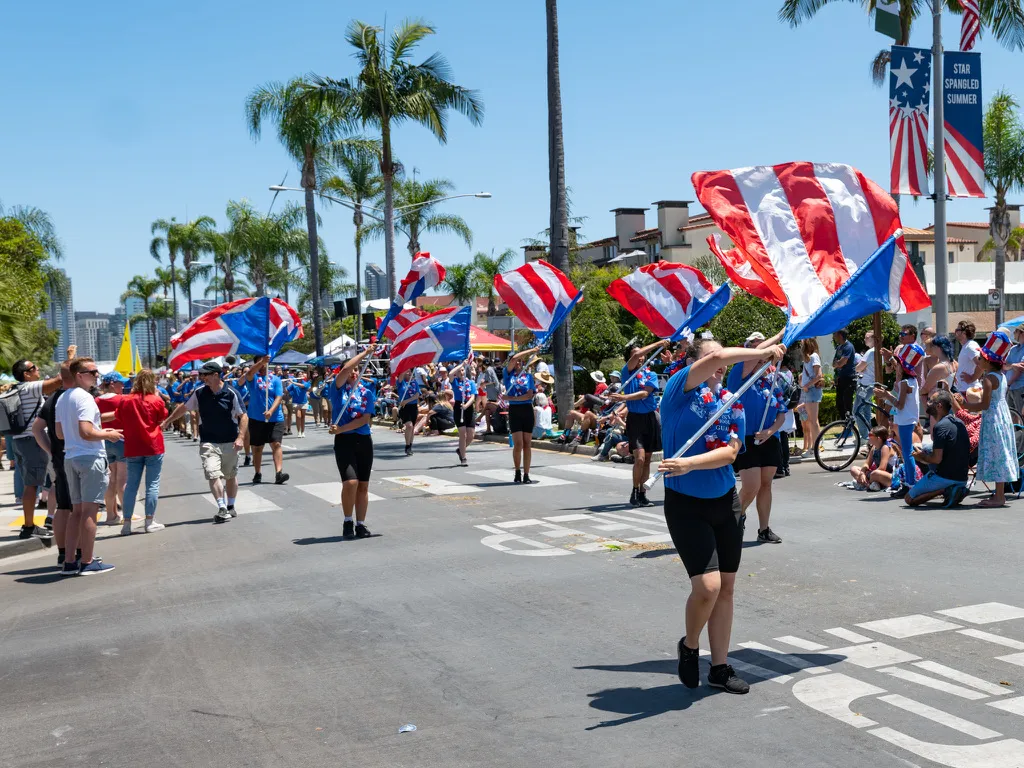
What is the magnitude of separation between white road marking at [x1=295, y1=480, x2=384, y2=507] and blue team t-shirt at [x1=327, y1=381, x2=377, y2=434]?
11.5 feet

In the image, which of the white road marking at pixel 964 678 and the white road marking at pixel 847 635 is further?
the white road marking at pixel 847 635

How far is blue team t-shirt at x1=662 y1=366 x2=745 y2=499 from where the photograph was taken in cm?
572

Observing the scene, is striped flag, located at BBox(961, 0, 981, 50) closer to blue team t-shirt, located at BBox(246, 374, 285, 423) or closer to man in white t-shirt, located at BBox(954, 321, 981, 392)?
man in white t-shirt, located at BBox(954, 321, 981, 392)

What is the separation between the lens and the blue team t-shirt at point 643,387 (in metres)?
12.4

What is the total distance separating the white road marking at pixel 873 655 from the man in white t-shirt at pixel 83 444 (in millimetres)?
6505

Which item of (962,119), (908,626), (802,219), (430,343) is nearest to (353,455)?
(802,219)

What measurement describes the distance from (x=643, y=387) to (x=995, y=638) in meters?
6.46

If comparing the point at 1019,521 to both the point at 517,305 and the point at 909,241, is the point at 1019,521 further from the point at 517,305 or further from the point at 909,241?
the point at 909,241

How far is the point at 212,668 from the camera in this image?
642 centimetres

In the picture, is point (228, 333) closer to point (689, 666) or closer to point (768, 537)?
point (768, 537)

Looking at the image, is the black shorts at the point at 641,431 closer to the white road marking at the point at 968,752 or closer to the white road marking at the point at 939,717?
the white road marking at the point at 939,717

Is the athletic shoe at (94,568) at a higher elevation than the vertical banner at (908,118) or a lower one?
lower

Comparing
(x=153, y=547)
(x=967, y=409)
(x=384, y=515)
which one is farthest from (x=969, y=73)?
(x=153, y=547)

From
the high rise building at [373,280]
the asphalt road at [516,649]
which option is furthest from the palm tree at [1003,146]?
the high rise building at [373,280]
